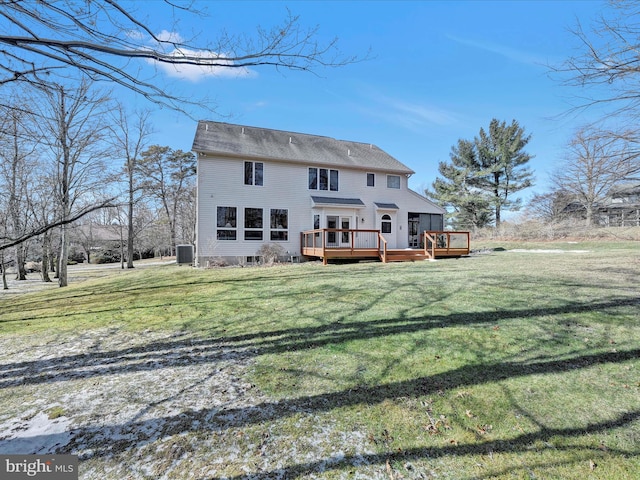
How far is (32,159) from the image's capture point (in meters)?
12.6

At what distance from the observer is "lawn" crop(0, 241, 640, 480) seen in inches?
83.3

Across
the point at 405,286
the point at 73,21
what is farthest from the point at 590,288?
the point at 73,21

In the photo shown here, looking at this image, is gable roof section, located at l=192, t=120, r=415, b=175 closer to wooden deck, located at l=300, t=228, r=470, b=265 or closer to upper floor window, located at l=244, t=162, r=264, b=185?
upper floor window, located at l=244, t=162, r=264, b=185

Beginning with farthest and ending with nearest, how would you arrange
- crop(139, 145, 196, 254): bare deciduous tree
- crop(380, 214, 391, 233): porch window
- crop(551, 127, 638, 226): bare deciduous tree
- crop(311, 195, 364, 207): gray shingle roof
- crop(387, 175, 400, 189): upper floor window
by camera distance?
crop(139, 145, 196, 254): bare deciduous tree, crop(387, 175, 400, 189): upper floor window, crop(380, 214, 391, 233): porch window, crop(311, 195, 364, 207): gray shingle roof, crop(551, 127, 638, 226): bare deciduous tree

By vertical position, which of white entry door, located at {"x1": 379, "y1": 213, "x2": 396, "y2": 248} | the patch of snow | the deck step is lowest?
the patch of snow

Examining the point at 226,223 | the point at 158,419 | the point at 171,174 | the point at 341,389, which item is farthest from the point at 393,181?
the point at 171,174

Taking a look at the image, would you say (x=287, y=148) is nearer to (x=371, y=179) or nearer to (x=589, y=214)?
(x=371, y=179)

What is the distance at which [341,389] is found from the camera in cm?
296

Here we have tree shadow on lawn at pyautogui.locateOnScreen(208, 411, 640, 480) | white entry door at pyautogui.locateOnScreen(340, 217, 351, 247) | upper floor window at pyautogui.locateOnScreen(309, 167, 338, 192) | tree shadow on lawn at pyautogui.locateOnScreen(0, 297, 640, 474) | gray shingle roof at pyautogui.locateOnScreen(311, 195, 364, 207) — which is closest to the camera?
tree shadow on lawn at pyautogui.locateOnScreen(208, 411, 640, 480)

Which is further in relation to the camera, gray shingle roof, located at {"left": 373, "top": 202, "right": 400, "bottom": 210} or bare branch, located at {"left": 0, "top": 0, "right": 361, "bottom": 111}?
gray shingle roof, located at {"left": 373, "top": 202, "right": 400, "bottom": 210}

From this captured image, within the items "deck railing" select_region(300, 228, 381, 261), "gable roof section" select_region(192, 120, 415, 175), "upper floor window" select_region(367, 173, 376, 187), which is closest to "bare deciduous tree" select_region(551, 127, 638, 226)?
"deck railing" select_region(300, 228, 381, 261)

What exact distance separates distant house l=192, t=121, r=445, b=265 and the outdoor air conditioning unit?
3093mm

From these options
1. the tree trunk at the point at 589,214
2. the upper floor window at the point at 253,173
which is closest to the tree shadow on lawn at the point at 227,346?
the tree trunk at the point at 589,214

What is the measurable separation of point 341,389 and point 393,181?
56.3 ft
